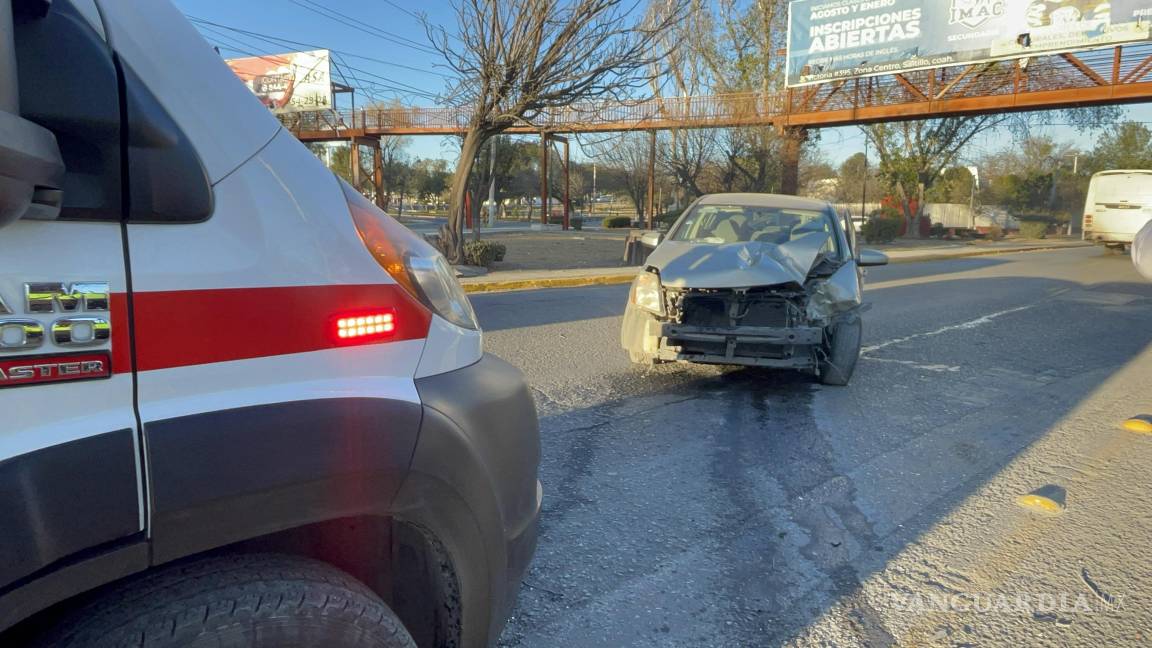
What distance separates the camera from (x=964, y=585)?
295 cm

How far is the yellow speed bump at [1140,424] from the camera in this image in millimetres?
5051

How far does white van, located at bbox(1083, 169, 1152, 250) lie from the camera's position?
2214cm

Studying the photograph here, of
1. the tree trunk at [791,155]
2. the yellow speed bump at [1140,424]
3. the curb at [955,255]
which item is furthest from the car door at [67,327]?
the tree trunk at [791,155]

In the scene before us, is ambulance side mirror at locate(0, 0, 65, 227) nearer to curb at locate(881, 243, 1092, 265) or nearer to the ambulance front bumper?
the ambulance front bumper

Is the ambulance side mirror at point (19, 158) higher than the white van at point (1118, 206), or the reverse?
the white van at point (1118, 206)

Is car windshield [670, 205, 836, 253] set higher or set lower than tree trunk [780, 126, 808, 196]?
lower

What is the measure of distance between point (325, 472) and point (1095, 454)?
491 centimetres

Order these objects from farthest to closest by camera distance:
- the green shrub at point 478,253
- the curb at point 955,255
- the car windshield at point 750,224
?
1. the curb at point 955,255
2. the green shrub at point 478,253
3. the car windshield at point 750,224

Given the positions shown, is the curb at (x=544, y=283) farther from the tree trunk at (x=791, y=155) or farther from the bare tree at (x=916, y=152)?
the bare tree at (x=916, y=152)

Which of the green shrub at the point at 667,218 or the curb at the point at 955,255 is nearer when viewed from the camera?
the curb at the point at 955,255

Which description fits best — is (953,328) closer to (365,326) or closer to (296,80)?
(365,326)

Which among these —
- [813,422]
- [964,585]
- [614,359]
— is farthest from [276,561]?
[614,359]

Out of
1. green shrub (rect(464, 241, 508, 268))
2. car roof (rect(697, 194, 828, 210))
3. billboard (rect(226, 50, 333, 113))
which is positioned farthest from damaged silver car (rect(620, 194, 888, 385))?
billboard (rect(226, 50, 333, 113))

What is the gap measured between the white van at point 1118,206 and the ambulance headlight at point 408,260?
26405mm
